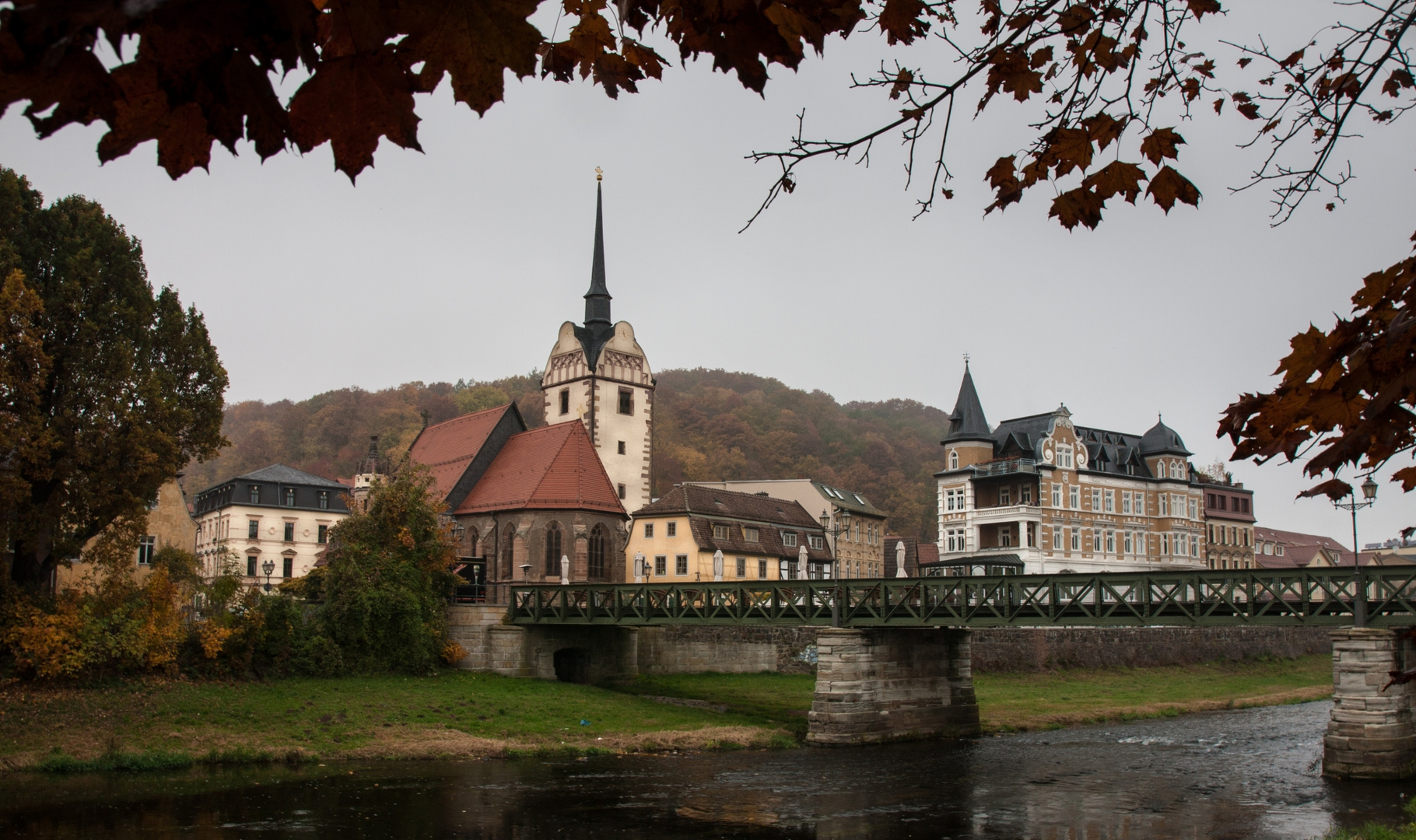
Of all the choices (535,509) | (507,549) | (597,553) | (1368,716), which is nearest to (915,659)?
(1368,716)

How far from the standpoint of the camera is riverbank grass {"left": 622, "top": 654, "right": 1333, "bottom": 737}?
120 ft

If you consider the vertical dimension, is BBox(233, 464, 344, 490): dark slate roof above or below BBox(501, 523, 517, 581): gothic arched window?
above

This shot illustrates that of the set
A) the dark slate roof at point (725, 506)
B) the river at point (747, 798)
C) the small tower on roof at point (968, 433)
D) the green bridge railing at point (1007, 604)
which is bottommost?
the river at point (747, 798)

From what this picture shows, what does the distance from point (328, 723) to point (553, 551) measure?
19.8 m

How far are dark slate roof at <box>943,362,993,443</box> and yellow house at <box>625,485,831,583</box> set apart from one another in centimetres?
1104

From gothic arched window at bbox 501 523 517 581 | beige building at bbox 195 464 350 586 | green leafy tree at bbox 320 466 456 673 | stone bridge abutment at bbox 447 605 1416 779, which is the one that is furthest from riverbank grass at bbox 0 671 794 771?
A: beige building at bbox 195 464 350 586

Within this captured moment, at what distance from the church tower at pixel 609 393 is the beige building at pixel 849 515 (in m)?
10.6

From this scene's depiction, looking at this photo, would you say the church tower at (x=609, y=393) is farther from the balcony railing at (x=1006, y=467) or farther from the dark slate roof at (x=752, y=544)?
the balcony railing at (x=1006, y=467)

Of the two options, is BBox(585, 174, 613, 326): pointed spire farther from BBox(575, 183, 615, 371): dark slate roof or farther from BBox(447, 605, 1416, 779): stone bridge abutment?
BBox(447, 605, 1416, 779): stone bridge abutment

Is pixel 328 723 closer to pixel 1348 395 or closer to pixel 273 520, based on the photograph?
pixel 1348 395

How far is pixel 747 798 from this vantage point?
71.5 ft

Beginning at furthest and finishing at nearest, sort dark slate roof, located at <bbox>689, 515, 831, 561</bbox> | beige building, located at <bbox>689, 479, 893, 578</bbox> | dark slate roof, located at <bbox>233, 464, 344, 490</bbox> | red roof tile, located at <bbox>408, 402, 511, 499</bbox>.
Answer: beige building, located at <bbox>689, 479, 893, 578</bbox> < dark slate roof, located at <bbox>233, 464, 344, 490</bbox> < dark slate roof, located at <bbox>689, 515, 831, 561</bbox> < red roof tile, located at <bbox>408, 402, 511, 499</bbox>

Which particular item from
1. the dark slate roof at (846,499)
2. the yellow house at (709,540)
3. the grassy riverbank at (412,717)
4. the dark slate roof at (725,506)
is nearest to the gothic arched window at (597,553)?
the yellow house at (709,540)

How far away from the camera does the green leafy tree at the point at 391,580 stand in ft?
116
